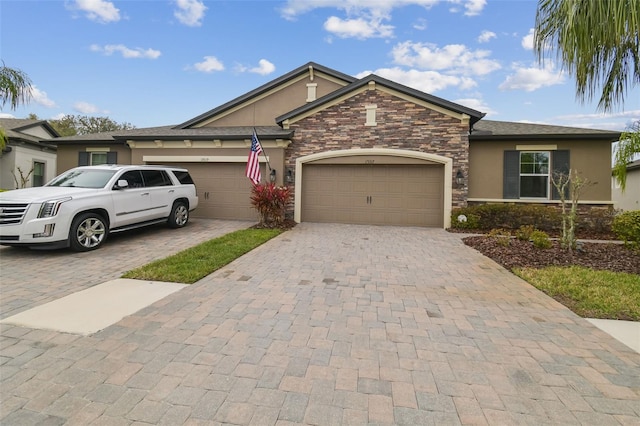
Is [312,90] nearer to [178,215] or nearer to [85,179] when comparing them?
[178,215]

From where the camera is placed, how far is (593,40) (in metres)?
5.01

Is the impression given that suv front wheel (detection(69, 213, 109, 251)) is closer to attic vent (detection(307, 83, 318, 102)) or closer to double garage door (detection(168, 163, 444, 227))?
double garage door (detection(168, 163, 444, 227))

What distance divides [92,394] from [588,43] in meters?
7.84

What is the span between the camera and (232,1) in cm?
1162

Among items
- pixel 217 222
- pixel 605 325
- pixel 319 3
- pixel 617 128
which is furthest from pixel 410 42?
pixel 605 325

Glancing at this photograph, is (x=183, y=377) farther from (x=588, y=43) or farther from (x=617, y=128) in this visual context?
(x=617, y=128)

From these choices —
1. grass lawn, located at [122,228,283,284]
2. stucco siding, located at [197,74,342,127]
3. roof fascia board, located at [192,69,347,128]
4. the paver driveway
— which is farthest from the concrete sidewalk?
stucco siding, located at [197,74,342,127]

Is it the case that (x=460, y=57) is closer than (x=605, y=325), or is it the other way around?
(x=605, y=325)

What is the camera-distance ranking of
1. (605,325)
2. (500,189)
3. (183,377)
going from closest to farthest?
(183,377)
(605,325)
(500,189)

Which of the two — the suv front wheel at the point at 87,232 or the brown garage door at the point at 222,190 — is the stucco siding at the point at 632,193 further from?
the suv front wheel at the point at 87,232

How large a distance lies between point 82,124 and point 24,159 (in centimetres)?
2531

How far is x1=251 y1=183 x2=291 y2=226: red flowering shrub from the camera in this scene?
10344 millimetres

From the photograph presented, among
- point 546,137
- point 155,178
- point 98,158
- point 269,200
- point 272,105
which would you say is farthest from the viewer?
point 272,105

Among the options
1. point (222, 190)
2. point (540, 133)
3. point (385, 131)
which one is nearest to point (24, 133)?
point (222, 190)
